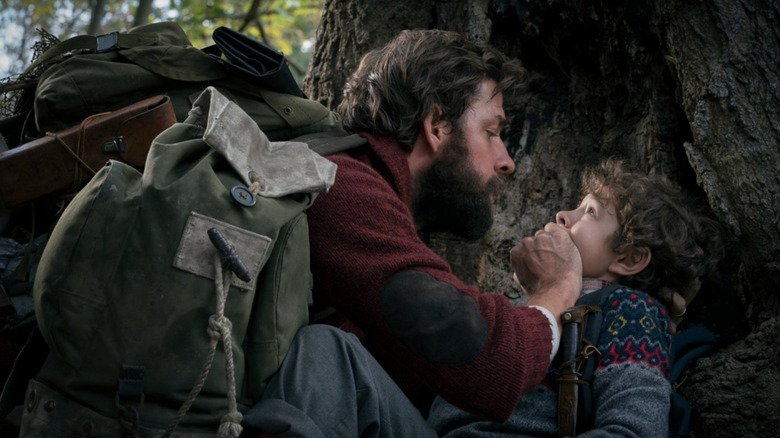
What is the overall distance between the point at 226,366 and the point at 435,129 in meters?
1.54

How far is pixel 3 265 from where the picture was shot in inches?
100

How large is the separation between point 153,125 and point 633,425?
6.15 feet

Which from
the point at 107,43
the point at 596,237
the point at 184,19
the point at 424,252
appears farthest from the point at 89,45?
the point at 184,19

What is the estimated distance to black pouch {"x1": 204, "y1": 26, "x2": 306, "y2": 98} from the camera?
9.43 ft

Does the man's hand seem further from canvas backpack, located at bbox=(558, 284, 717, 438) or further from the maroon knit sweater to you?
the maroon knit sweater

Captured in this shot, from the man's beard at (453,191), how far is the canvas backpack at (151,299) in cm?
119

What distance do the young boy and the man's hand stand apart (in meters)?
0.13

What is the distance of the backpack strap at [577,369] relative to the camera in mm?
2713

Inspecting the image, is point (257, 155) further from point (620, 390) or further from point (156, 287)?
point (620, 390)

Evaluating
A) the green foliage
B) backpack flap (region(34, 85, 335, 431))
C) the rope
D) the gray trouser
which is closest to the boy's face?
the gray trouser

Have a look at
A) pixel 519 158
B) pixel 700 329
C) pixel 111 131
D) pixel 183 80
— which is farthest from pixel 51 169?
pixel 700 329

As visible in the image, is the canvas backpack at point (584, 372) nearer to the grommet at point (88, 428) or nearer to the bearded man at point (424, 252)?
the bearded man at point (424, 252)

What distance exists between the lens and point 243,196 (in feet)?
7.18

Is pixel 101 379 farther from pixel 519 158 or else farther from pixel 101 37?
pixel 519 158
